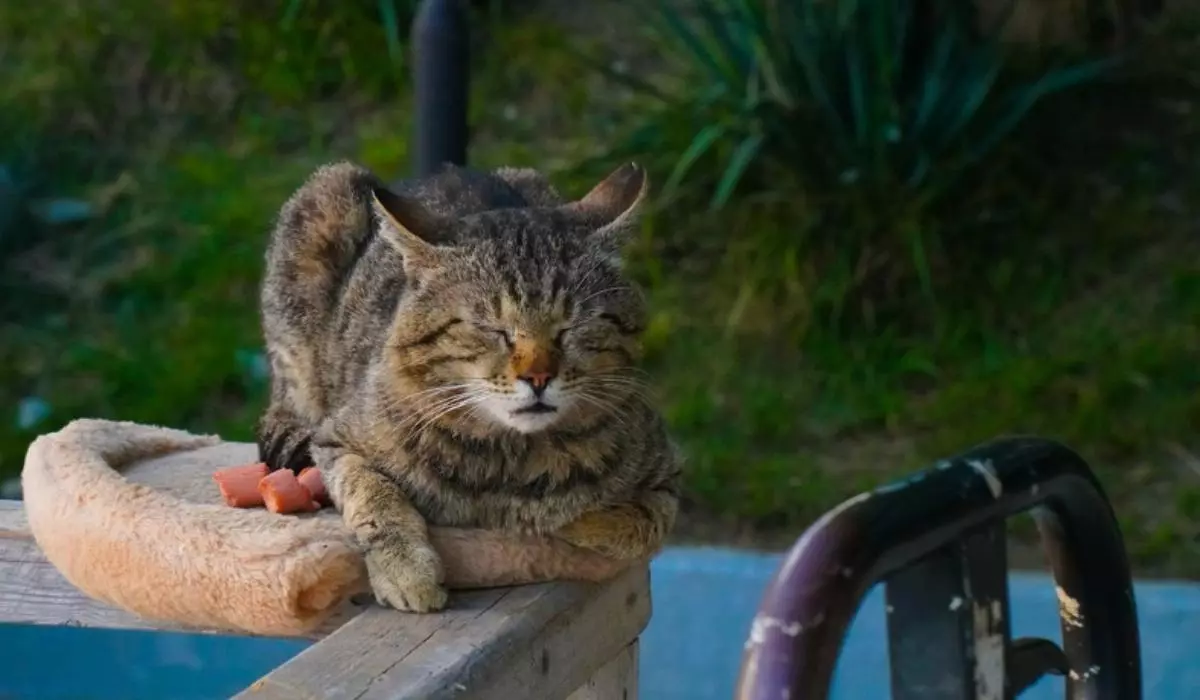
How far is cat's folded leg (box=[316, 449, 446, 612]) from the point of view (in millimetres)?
1477

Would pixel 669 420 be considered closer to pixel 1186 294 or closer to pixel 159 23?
pixel 1186 294

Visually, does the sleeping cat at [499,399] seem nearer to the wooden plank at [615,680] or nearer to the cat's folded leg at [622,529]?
the cat's folded leg at [622,529]

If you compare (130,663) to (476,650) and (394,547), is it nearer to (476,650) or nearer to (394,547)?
(394,547)

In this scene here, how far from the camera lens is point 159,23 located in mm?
4172

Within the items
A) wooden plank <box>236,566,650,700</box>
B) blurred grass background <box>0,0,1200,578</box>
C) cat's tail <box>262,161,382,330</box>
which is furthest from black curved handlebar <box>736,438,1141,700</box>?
blurred grass background <box>0,0,1200,578</box>

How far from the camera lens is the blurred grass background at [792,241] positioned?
3176 mm

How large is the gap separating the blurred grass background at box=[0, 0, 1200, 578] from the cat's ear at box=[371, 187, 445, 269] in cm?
157

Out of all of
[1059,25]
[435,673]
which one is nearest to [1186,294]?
[1059,25]

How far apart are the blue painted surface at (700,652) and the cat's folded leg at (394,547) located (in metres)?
1.00

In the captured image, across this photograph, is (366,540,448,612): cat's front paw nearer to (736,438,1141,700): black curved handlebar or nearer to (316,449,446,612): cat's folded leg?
(316,449,446,612): cat's folded leg

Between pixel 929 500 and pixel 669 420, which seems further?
pixel 669 420

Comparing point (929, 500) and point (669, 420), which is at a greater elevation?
point (929, 500)

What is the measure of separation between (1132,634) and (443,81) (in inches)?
49.0

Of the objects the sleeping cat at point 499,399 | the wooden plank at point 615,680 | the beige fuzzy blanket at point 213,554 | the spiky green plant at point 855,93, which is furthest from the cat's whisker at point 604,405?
the spiky green plant at point 855,93
